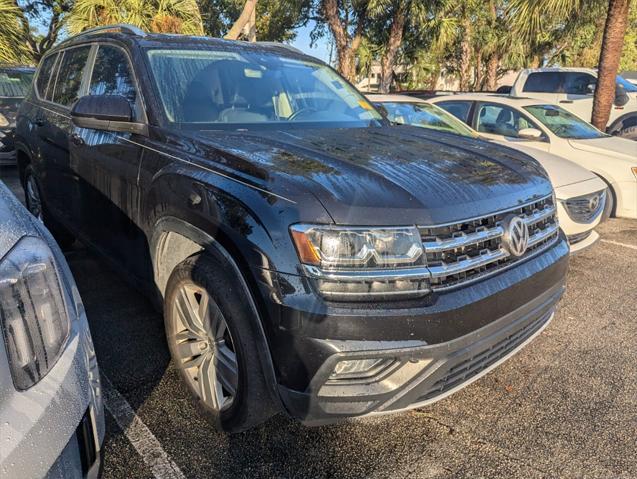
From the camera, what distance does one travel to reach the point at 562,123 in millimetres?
6926

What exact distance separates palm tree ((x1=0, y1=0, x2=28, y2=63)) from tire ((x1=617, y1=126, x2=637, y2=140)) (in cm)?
1282

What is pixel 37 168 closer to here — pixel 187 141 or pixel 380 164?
pixel 187 141

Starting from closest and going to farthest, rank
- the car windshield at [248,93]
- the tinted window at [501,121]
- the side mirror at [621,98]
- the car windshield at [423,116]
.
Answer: the car windshield at [248,93] → the car windshield at [423,116] → the tinted window at [501,121] → the side mirror at [621,98]

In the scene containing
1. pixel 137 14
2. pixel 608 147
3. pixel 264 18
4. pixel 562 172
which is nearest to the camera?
pixel 562 172

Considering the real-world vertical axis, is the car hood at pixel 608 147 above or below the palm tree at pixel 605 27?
→ below

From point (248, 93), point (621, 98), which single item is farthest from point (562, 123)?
point (621, 98)

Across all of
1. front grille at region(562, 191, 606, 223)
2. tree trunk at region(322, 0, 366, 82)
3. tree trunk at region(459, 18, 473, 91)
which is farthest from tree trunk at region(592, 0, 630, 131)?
tree trunk at region(459, 18, 473, 91)

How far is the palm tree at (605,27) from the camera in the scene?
865cm

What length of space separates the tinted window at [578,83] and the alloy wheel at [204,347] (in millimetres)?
12299

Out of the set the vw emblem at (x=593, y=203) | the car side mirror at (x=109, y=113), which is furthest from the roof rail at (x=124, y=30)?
the vw emblem at (x=593, y=203)

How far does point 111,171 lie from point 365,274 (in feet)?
6.11

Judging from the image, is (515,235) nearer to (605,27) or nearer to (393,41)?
(605,27)

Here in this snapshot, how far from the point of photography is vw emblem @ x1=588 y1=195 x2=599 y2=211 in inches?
182

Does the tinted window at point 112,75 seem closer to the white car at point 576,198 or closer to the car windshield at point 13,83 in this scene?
the white car at point 576,198
